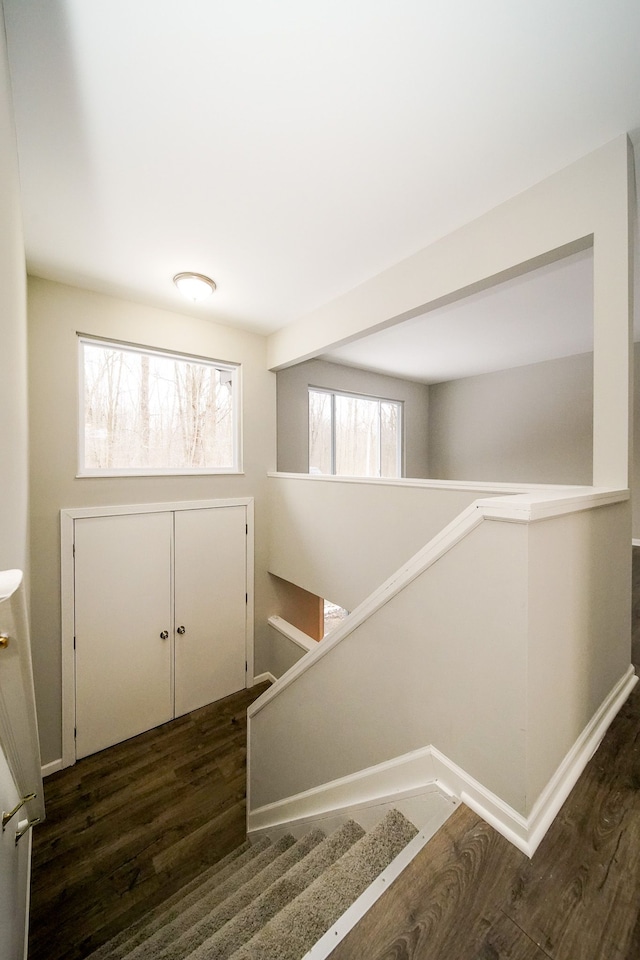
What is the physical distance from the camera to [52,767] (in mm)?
2441

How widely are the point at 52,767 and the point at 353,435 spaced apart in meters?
4.09

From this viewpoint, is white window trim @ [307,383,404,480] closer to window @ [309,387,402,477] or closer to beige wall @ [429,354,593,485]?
window @ [309,387,402,477]

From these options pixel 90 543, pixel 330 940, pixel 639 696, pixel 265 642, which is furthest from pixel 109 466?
pixel 639 696

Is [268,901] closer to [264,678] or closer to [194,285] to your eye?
[264,678]

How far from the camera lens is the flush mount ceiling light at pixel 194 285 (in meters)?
2.32

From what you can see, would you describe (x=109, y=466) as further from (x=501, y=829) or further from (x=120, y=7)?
(x=501, y=829)

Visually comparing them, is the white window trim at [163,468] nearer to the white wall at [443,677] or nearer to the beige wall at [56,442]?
the beige wall at [56,442]

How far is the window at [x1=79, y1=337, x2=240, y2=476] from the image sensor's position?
2689 millimetres

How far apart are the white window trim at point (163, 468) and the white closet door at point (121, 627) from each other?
347 mm

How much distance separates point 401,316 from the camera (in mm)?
2174

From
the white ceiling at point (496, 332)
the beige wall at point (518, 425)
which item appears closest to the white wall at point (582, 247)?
the white ceiling at point (496, 332)

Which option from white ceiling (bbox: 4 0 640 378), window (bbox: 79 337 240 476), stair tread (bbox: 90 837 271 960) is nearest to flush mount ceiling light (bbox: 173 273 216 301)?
white ceiling (bbox: 4 0 640 378)

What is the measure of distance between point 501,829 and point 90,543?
109 inches

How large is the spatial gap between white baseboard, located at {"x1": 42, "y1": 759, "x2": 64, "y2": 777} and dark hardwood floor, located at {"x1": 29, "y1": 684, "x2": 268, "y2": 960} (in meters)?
0.03
